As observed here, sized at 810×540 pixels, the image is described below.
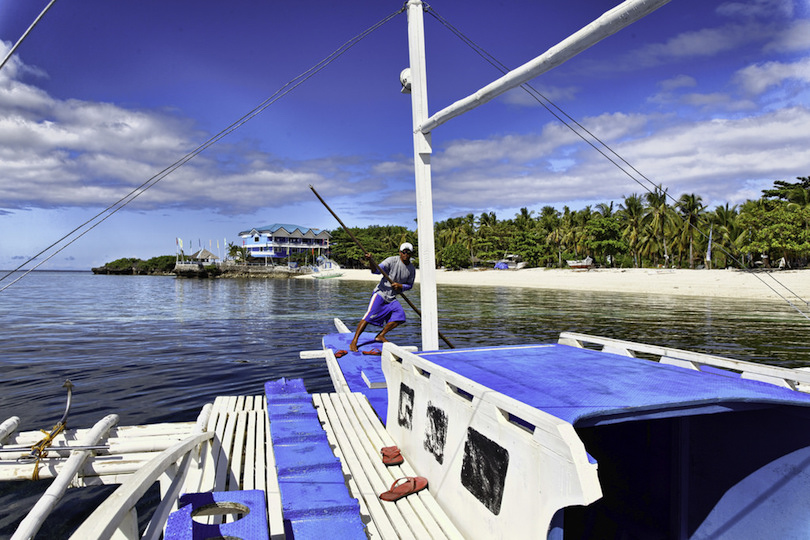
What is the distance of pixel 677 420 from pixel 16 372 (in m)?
16.6

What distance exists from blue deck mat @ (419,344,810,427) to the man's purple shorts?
472 centimetres

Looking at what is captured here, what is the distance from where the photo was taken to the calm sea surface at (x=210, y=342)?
373 inches

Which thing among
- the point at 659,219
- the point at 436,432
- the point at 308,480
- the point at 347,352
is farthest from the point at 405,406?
the point at 659,219

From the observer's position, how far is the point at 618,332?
19750mm

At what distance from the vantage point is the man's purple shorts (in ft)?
32.2

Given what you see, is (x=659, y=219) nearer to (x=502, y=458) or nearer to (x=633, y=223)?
(x=633, y=223)

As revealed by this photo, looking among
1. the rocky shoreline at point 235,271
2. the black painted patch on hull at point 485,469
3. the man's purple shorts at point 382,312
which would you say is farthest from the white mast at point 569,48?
the rocky shoreline at point 235,271

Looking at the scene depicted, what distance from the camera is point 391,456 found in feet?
15.4

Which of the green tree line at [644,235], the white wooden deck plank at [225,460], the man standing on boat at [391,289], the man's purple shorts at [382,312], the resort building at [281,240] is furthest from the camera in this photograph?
the resort building at [281,240]

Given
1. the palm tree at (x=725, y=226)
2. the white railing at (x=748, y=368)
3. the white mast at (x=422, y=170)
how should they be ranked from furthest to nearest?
the palm tree at (x=725, y=226)
the white mast at (x=422, y=170)
the white railing at (x=748, y=368)

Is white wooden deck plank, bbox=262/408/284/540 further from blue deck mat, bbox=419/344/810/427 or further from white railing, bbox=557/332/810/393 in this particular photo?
white railing, bbox=557/332/810/393

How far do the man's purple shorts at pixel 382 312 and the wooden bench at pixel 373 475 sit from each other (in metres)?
3.10

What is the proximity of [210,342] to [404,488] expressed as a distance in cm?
1625

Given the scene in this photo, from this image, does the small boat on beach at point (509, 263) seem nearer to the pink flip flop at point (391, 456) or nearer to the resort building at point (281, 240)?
the resort building at point (281, 240)
